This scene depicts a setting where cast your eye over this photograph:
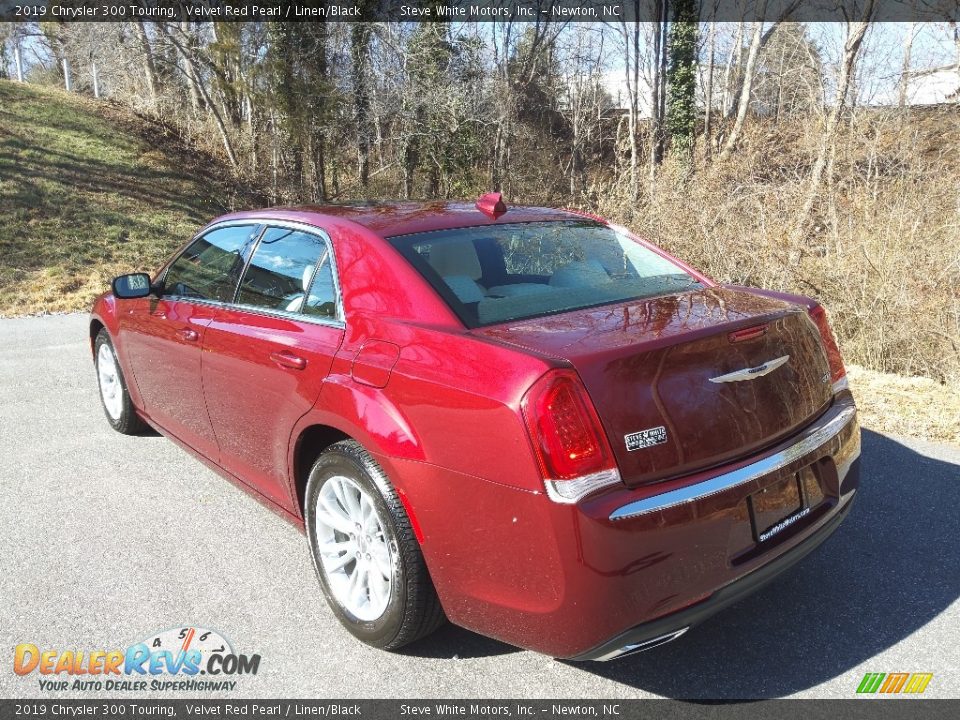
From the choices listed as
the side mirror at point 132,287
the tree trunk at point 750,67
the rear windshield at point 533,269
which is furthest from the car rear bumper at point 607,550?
the tree trunk at point 750,67

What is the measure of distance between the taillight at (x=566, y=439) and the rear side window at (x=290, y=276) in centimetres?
116

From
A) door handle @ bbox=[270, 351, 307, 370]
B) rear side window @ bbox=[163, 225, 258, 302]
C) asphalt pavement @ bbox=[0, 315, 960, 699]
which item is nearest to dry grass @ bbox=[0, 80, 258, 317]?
rear side window @ bbox=[163, 225, 258, 302]

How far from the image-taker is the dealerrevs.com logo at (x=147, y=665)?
107 inches

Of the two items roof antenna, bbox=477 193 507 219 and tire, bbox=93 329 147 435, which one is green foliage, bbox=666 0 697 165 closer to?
tire, bbox=93 329 147 435

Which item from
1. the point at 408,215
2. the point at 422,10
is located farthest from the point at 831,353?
the point at 422,10

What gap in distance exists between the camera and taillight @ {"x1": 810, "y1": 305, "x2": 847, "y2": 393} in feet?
9.98

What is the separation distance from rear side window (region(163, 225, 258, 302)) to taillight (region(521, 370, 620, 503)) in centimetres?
212

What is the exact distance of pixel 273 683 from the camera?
105 inches

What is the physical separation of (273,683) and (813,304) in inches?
103

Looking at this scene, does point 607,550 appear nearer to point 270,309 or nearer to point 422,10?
point 270,309

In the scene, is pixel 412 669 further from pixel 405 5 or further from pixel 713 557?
pixel 405 5

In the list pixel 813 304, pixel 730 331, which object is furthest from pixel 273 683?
pixel 813 304

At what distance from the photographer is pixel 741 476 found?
237 centimetres

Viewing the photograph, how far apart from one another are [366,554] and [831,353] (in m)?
2.02
